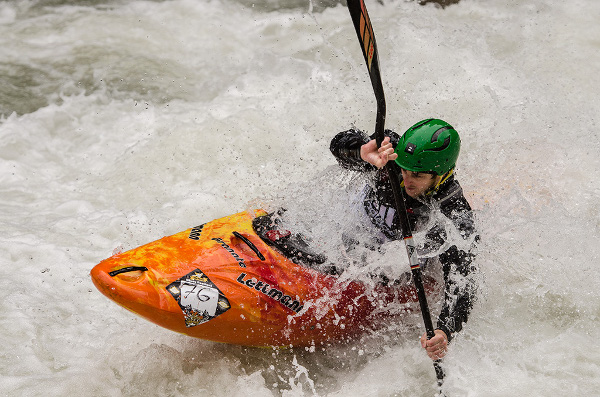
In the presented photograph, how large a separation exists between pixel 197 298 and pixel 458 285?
1318 millimetres

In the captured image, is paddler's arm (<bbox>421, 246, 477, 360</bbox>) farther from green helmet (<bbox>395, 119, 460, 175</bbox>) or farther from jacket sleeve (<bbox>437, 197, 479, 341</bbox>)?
green helmet (<bbox>395, 119, 460, 175</bbox>)

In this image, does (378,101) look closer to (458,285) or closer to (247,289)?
(458,285)

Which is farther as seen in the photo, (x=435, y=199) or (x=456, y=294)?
(x=435, y=199)

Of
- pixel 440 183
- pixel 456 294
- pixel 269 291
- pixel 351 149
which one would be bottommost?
pixel 269 291

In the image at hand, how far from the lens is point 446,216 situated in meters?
3.04

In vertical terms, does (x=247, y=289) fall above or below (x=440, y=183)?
below

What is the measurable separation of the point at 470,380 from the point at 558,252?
116 cm

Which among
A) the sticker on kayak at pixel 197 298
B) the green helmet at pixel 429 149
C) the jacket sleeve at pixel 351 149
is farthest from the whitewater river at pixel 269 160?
the green helmet at pixel 429 149

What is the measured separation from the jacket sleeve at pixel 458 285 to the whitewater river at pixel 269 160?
379 millimetres

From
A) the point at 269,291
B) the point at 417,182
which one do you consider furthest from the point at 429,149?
the point at 269,291

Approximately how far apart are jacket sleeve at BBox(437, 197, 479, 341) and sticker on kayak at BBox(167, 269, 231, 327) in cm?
112

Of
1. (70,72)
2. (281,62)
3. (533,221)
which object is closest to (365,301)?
(533,221)

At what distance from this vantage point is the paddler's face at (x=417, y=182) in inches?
116

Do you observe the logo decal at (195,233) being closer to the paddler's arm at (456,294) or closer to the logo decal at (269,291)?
the logo decal at (269,291)
